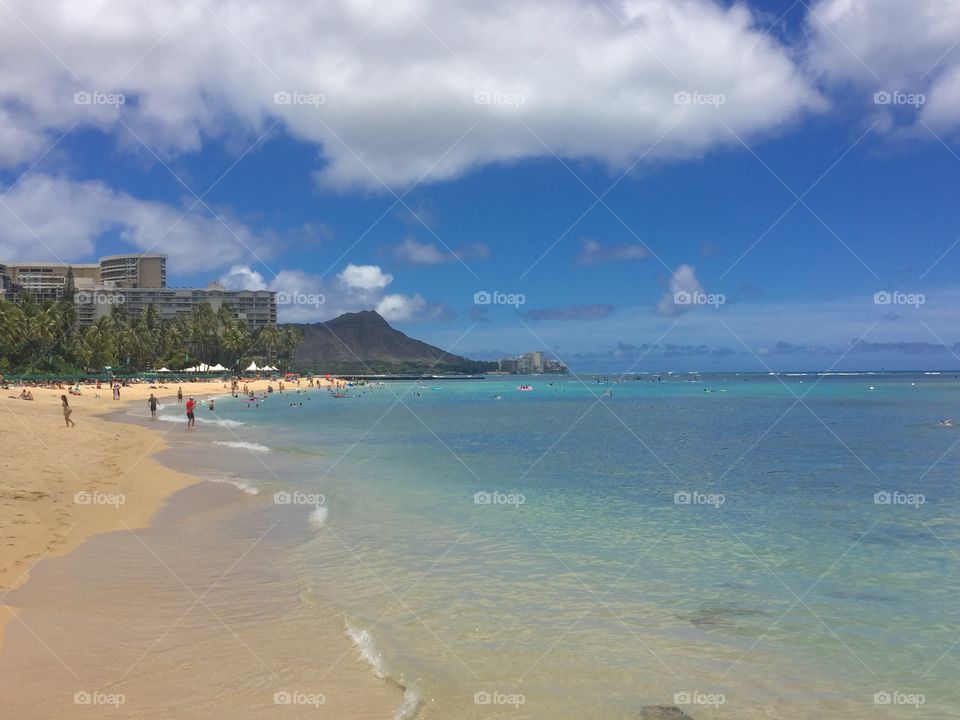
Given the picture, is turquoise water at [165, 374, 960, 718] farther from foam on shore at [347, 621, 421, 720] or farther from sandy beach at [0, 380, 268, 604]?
sandy beach at [0, 380, 268, 604]

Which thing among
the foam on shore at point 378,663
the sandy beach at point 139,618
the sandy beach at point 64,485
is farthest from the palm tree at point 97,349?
the foam on shore at point 378,663

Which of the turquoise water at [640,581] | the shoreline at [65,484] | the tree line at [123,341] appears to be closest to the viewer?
the turquoise water at [640,581]

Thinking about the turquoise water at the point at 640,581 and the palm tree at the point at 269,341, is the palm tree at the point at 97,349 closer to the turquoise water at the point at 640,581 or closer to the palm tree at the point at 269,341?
the palm tree at the point at 269,341

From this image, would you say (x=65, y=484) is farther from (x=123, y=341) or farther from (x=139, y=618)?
(x=123, y=341)

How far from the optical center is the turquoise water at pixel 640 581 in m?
8.04

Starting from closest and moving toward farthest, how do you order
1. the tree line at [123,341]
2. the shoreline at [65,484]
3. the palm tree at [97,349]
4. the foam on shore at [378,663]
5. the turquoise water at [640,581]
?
the foam on shore at [378,663]
the turquoise water at [640,581]
the shoreline at [65,484]
the tree line at [123,341]
the palm tree at [97,349]

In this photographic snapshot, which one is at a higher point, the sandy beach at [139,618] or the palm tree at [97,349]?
the palm tree at [97,349]

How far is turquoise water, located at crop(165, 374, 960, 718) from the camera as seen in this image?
804 centimetres

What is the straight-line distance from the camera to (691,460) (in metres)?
31.4

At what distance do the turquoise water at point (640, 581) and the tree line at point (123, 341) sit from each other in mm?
71027

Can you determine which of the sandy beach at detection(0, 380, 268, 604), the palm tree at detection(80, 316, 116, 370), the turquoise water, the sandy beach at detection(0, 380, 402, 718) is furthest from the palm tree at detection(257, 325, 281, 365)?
the sandy beach at detection(0, 380, 402, 718)

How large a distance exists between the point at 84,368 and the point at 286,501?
91.8 meters

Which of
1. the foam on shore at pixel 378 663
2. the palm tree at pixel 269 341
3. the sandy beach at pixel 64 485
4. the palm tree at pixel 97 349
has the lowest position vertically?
the foam on shore at pixel 378 663

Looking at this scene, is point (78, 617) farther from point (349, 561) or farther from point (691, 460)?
point (691, 460)
